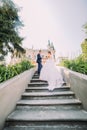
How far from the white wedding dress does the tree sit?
16.7 ft

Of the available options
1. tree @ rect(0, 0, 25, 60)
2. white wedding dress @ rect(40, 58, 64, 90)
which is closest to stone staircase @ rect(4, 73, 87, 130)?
white wedding dress @ rect(40, 58, 64, 90)

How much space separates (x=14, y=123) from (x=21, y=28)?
10.6 metres

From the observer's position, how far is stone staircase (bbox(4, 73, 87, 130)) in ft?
12.2

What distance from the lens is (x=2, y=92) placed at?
11.6 ft

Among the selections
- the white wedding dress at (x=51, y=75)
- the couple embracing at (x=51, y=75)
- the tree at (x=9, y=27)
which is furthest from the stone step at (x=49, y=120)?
the tree at (x=9, y=27)

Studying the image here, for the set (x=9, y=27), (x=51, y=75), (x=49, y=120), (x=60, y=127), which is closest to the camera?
(x=60, y=127)

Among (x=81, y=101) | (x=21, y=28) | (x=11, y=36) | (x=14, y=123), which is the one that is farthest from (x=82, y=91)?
(x=21, y=28)

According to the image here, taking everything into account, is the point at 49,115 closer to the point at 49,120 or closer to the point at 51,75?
the point at 49,120

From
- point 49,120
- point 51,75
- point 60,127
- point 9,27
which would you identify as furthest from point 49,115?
point 9,27

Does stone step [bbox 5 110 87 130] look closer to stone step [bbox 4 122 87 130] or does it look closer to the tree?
stone step [bbox 4 122 87 130]

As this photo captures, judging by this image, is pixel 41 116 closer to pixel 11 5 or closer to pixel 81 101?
pixel 81 101

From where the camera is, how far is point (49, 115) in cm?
407

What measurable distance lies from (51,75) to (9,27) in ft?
20.1

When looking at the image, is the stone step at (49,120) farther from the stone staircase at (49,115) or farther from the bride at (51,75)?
the bride at (51,75)
